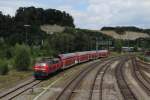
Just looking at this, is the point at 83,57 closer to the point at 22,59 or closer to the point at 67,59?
the point at 67,59

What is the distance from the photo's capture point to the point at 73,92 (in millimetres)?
33438

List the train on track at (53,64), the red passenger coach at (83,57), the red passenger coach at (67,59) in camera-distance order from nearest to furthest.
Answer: the train on track at (53,64) < the red passenger coach at (67,59) < the red passenger coach at (83,57)

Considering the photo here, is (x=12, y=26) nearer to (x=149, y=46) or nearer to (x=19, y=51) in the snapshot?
(x=149, y=46)

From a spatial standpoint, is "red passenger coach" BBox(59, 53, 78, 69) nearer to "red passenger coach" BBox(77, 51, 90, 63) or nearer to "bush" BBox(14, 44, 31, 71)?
"red passenger coach" BBox(77, 51, 90, 63)

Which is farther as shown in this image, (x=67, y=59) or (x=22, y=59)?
(x=67, y=59)

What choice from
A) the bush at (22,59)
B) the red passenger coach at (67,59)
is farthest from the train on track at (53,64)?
the bush at (22,59)

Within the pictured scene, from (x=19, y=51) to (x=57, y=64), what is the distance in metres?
9.09

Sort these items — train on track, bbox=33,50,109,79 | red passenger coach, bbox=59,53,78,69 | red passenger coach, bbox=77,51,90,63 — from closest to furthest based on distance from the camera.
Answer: train on track, bbox=33,50,109,79
red passenger coach, bbox=59,53,78,69
red passenger coach, bbox=77,51,90,63

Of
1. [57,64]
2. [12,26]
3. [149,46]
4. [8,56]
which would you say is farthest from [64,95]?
[149,46]

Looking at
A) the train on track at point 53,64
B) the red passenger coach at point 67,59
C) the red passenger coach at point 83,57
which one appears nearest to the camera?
the train on track at point 53,64

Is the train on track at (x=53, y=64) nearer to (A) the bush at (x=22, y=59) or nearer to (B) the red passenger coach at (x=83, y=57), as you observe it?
(B) the red passenger coach at (x=83, y=57)

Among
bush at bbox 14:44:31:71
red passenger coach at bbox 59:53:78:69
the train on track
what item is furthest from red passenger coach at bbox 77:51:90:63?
Result: bush at bbox 14:44:31:71

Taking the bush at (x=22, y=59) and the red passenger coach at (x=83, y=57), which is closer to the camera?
the bush at (x=22, y=59)

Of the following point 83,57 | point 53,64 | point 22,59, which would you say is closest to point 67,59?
point 22,59
